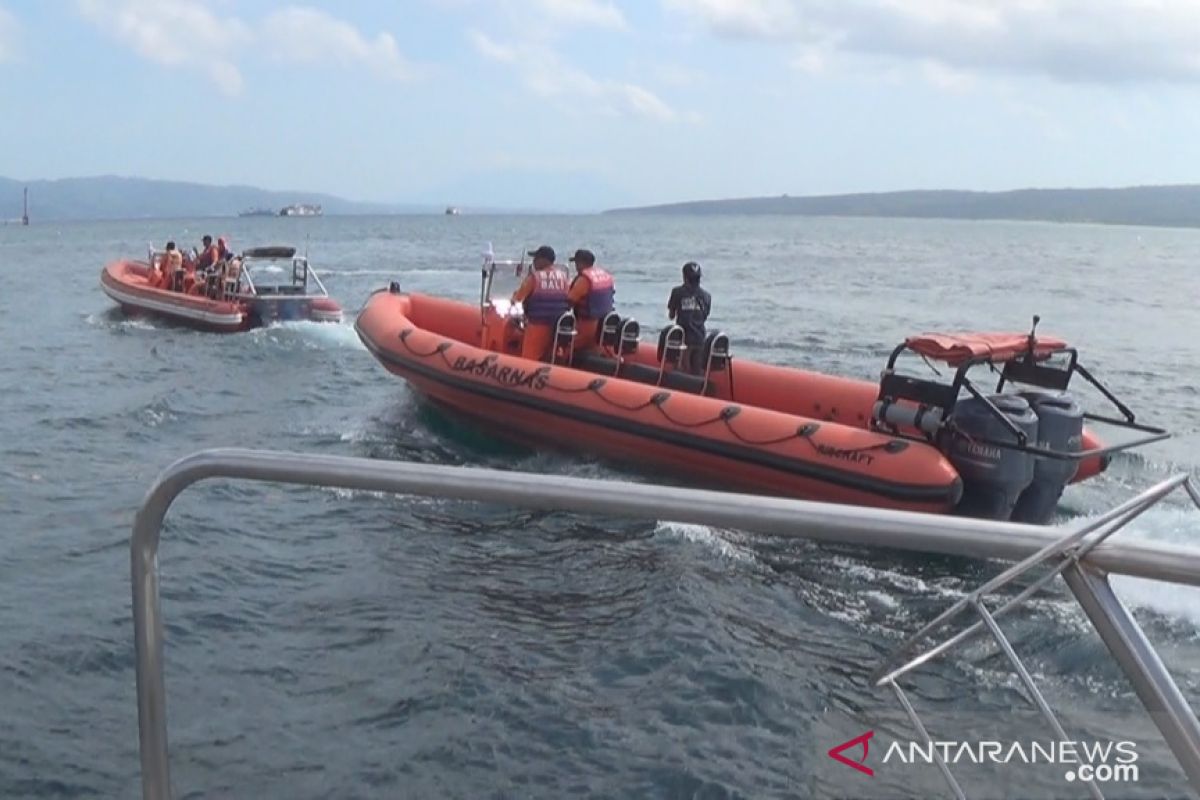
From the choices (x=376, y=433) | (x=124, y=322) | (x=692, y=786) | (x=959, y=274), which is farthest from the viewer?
(x=959, y=274)

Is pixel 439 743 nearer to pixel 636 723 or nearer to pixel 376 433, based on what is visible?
pixel 636 723

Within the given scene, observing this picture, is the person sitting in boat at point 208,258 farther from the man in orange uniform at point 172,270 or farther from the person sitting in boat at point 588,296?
the person sitting in boat at point 588,296

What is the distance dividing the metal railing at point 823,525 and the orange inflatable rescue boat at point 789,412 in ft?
16.6

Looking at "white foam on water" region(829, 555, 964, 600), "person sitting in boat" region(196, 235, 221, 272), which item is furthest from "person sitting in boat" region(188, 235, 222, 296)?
"white foam on water" region(829, 555, 964, 600)

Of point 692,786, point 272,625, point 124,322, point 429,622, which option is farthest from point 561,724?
point 124,322

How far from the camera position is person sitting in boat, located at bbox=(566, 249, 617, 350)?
8883 millimetres

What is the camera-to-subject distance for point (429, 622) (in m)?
5.36

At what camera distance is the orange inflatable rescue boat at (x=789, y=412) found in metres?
6.27

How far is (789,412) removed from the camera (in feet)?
26.9

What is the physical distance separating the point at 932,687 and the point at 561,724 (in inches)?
58.4

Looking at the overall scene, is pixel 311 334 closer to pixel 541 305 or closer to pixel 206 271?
pixel 206 271

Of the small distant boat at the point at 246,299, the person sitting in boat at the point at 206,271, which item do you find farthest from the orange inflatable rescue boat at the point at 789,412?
the person sitting in boat at the point at 206,271

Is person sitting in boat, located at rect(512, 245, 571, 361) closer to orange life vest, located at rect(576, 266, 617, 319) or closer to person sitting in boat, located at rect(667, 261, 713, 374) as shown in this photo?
orange life vest, located at rect(576, 266, 617, 319)

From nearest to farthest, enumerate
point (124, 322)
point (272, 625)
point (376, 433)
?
point (272, 625), point (376, 433), point (124, 322)
